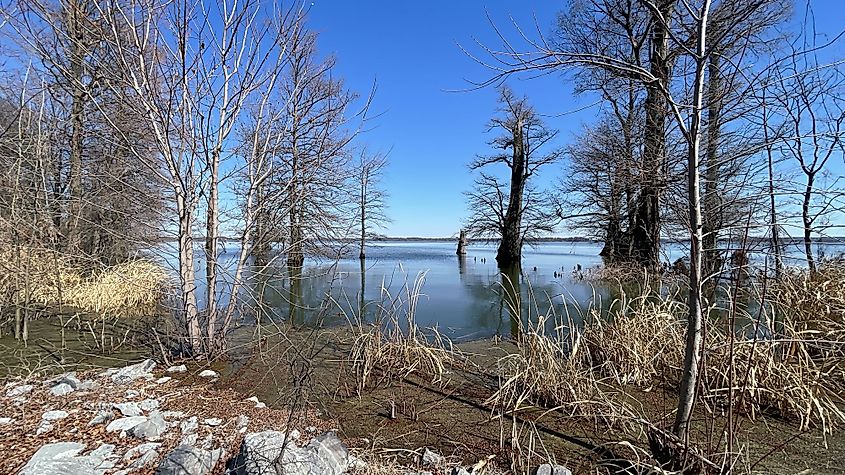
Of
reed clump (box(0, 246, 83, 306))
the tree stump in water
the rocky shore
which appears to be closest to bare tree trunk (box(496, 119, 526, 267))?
the tree stump in water

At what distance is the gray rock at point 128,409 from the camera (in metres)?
2.48

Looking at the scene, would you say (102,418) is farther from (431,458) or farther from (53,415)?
(431,458)

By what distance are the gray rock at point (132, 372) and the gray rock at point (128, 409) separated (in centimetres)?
63

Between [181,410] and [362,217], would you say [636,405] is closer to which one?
[181,410]

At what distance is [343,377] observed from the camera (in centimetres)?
329

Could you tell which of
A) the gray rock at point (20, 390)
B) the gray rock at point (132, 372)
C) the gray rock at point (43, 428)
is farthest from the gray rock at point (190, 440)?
the gray rock at point (20, 390)

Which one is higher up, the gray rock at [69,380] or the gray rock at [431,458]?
the gray rock at [69,380]

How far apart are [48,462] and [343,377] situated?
172 cm

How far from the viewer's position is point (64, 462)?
197 cm

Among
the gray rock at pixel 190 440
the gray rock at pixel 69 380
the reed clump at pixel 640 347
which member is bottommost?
the gray rock at pixel 190 440

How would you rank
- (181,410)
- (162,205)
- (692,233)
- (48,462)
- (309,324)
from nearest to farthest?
(692,233), (48,462), (181,410), (162,205), (309,324)

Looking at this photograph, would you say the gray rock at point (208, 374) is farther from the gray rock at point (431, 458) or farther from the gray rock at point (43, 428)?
the gray rock at point (431, 458)

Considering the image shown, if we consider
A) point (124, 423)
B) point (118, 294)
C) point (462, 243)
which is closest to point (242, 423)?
point (124, 423)

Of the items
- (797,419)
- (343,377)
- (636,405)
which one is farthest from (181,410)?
(797,419)
